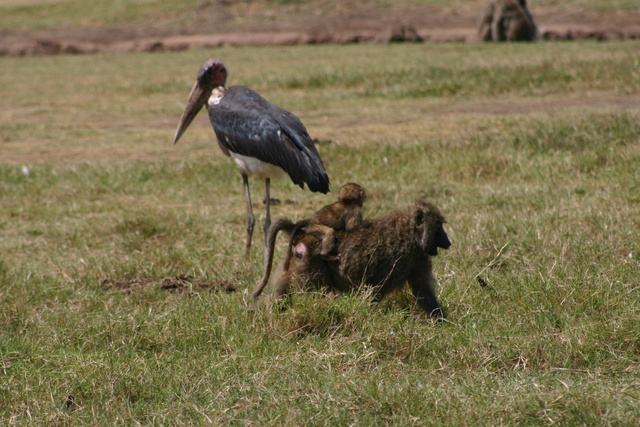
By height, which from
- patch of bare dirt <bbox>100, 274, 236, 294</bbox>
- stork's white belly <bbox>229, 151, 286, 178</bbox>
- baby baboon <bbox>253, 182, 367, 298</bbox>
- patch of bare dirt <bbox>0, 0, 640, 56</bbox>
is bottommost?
patch of bare dirt <bbox>0, 0, 640, 56</bbox>

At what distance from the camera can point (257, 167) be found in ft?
22.6

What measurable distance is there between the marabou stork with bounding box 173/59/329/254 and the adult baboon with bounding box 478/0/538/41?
16.9m

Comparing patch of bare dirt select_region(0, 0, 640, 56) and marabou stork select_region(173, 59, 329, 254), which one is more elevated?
marabou stork select_region(173, 59, 329, 254)

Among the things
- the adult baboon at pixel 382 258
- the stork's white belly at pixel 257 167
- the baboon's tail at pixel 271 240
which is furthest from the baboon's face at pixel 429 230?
the stork's white belly at pixel 257 167

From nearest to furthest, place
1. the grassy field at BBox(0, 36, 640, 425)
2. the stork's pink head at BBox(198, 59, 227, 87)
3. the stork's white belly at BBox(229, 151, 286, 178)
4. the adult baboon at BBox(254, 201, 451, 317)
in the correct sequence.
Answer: the grassy field at BBox(0, 36, 640, 425), the adult baboon at BBox(254, 201, 451, 317), the stork's white belly at BBox(229, 151, 286, 178), the stork's pink head at BBox(198, 59, 227, 87)

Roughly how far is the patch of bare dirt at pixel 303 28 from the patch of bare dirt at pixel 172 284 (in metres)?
19.3

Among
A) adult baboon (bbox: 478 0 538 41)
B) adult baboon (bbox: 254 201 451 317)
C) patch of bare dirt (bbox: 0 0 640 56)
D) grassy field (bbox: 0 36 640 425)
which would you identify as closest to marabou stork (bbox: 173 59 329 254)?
grassy field (bbox: 0 36 640 425)

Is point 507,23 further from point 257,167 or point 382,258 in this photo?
point 382,258

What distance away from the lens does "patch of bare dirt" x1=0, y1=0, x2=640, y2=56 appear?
24891 millimetres

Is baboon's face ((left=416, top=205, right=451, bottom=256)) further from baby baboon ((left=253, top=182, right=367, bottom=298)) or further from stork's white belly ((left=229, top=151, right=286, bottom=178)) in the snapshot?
stork's white belly ((left=229, top=151, right=286, bottom=178))

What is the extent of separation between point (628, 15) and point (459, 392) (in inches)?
955

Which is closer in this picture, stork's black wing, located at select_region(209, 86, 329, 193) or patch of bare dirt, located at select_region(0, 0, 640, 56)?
stork's black wing, located at select_region(209, 86, 329, 193)

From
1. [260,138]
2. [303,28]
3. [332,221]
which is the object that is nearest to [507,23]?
[303,28]

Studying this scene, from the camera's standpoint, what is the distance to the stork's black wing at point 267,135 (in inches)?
243
